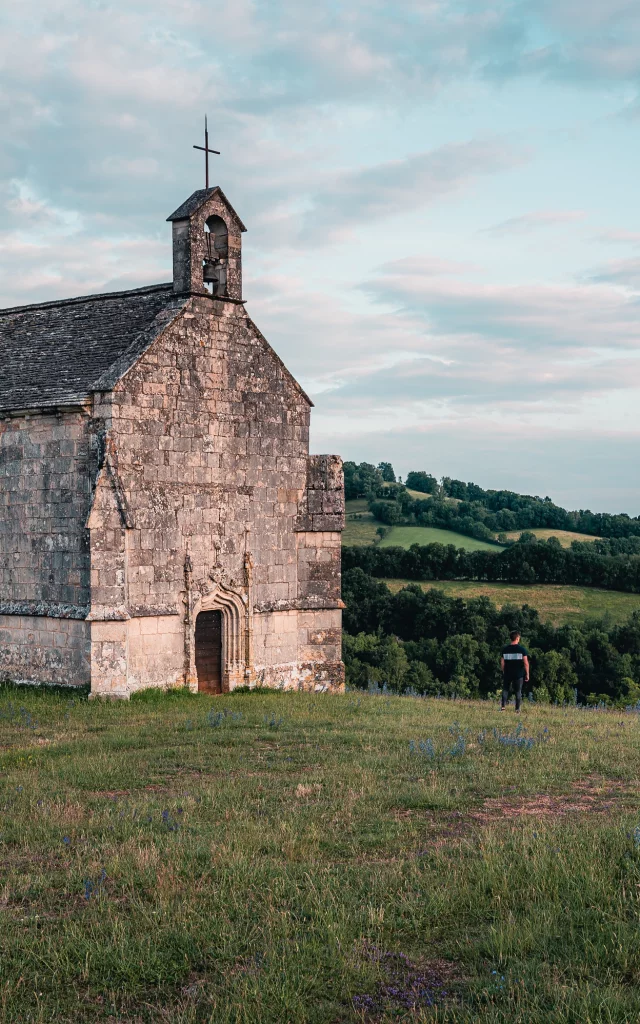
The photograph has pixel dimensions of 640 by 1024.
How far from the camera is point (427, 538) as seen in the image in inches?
3088

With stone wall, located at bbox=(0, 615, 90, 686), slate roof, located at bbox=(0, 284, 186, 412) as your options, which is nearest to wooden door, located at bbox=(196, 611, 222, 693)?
stone wall, located at bbox=(0, 615, 90, 686)

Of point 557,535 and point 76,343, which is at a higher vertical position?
point 76,343

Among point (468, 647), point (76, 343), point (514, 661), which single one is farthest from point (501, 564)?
point (76, 343)

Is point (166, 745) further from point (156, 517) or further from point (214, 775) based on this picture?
point (156, 517)

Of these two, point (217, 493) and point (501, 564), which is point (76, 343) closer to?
point (217, 493)

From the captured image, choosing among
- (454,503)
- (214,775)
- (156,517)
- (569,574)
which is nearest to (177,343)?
(156,517)

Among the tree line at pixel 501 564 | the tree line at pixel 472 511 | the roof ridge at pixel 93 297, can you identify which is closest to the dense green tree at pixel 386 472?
the tree line at pixel 472 511

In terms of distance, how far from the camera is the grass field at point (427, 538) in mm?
76438

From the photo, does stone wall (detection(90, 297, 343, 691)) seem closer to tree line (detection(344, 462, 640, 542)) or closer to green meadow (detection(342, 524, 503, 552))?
green meadow (detection(342, 524, 503, 552))

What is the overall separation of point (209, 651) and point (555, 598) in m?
49.2

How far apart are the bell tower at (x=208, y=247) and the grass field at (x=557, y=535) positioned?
60.5m

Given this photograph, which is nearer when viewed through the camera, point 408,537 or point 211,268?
point 211,268

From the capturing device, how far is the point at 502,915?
23.7ft

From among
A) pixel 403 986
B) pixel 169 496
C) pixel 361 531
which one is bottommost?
pixel 403 986
